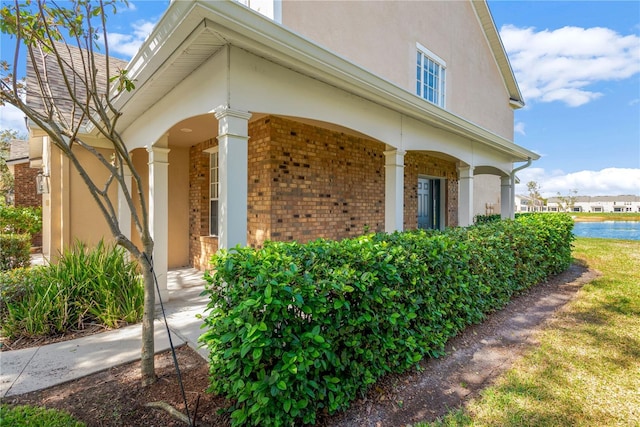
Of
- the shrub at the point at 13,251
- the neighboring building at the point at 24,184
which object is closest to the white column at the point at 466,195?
the shrub at the point at 13,251

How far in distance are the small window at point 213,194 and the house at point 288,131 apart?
0.03 metres

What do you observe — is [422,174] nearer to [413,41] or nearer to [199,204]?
[413,41]

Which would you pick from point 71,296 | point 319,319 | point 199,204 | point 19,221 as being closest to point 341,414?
point 319,319

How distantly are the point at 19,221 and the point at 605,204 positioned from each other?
8504 centimetres

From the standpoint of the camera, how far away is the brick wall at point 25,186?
12969 millimetres

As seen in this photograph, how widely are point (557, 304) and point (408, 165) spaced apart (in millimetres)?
4741

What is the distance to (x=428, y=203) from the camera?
9.98 metres

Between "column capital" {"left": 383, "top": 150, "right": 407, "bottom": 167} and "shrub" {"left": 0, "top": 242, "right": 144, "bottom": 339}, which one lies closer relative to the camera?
"shrub" {"left": 0, "top": 242, "right": 144, "bottom": 339}

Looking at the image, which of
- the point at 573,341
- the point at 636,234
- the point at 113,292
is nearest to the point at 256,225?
the point at 113,292

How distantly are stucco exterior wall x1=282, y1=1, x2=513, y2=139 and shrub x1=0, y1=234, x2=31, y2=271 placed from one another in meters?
7.60

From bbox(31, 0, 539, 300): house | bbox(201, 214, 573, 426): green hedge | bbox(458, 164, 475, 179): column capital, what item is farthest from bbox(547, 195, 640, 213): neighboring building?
bbox(201, 214, 573, 426): green hedge

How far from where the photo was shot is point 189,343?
11.5 ft

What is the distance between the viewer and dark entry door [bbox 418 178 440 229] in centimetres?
964

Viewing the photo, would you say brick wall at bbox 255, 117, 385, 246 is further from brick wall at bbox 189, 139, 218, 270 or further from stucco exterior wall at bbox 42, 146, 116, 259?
stucco exterior wall at bbox 42, 146, 116, 259
